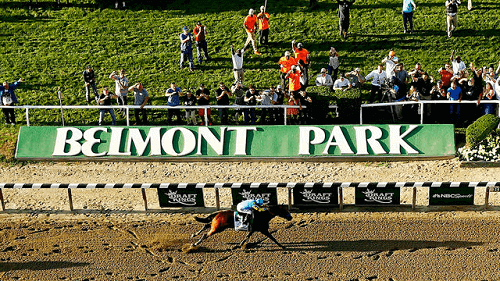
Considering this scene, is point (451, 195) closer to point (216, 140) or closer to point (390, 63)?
point (390, 63)

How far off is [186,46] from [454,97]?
10410 millimetres

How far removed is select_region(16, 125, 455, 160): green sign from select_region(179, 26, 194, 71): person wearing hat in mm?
5203

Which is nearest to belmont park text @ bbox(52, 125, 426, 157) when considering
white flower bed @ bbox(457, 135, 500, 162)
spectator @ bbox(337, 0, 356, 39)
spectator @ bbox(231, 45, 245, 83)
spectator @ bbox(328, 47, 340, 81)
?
white flower bed @ bbox(457, 135, 500, 162)

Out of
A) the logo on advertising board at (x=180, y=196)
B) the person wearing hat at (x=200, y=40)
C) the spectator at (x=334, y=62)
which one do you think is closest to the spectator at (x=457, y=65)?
the spectator at (x=334, y=62)

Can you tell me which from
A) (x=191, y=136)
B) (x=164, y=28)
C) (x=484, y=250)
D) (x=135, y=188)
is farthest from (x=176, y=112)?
(x=484, y=250)

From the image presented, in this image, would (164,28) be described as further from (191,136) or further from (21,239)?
(21,239)

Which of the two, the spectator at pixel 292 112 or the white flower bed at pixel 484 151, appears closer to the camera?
the white flower bed at pixel 484 151

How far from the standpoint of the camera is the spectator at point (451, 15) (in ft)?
89.2

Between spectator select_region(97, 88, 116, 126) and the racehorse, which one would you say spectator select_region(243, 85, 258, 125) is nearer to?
spectator select_region(97, 88, 116, 126)

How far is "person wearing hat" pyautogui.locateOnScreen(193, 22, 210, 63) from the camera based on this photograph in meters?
26.9

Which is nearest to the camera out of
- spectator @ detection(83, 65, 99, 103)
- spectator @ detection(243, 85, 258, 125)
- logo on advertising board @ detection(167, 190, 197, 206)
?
logo on advertising board @ detection(167, 190, 197, 206)

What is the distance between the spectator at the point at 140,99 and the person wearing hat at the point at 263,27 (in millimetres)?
6118

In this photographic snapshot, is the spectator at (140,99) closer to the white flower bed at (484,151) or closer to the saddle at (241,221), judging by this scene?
the saddle at (241,221)

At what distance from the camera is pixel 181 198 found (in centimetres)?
1958
